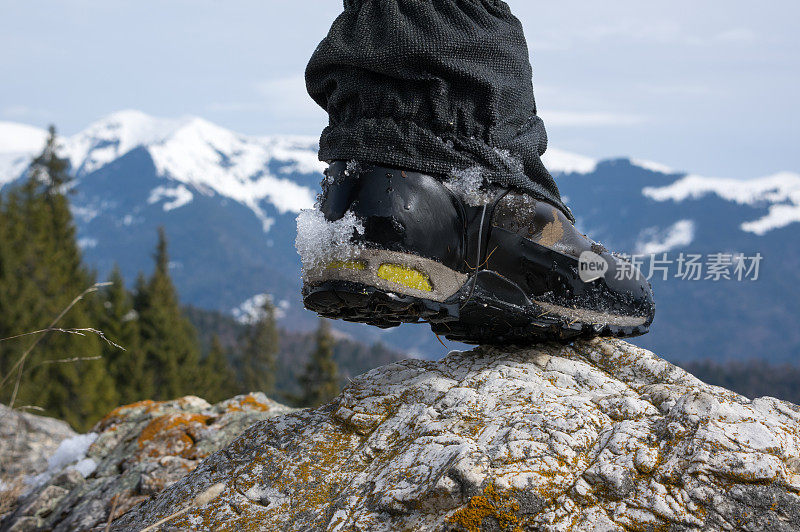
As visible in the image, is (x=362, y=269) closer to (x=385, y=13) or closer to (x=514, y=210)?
(x=514, y=210)

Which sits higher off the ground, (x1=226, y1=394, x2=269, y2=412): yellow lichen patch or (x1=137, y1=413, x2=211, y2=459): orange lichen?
(x1=137, y1=413, x2=211, y2=459): orange lichen

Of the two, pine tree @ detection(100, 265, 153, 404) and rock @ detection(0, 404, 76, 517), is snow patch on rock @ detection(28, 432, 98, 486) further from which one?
pine tree @ detection(100, 265, 153, 404)

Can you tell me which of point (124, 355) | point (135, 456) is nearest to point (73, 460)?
point (135, 456)

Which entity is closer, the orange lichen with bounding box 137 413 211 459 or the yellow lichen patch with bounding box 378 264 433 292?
the yellow lichen patch with bounding box 378 264 433 292

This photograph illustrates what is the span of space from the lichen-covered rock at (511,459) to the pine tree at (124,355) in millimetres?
41358

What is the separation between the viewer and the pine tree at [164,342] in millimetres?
45250

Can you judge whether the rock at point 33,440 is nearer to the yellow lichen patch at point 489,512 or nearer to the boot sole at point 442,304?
the boot sole at point 442,304

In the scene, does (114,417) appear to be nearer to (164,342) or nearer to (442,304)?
(442,304)

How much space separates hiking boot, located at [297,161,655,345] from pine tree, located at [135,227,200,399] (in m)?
44.4

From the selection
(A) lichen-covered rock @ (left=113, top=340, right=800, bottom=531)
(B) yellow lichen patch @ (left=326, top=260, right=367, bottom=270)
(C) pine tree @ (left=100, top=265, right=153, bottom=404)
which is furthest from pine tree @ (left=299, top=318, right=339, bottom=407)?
(B) yellow lichen patch @ (left=326, top=260, right=367, bottom=270)

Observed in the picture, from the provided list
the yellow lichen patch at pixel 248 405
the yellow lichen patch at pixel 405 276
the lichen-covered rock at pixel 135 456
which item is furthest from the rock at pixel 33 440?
the yellow lichen patch at pixel 405 276

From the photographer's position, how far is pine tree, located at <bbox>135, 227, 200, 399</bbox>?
4525 centimetres

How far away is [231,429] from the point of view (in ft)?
12.4

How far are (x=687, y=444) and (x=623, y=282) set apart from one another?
42.2 inches
